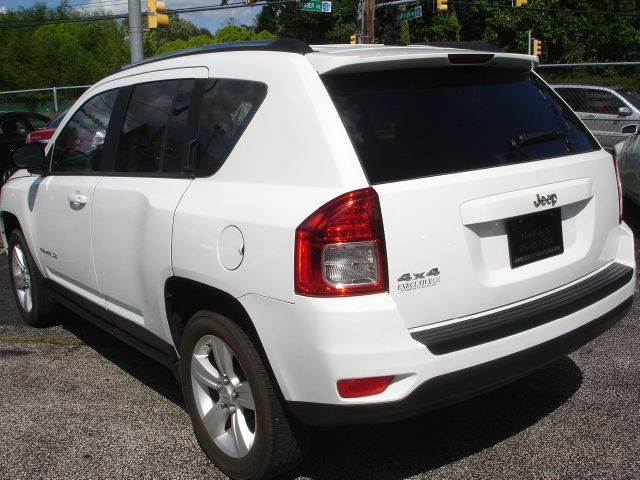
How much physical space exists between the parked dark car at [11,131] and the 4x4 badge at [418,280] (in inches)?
454

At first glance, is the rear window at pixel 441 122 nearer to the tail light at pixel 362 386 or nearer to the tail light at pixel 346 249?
the tail light at pixel 346 249

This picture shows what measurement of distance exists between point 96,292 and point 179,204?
1.19m

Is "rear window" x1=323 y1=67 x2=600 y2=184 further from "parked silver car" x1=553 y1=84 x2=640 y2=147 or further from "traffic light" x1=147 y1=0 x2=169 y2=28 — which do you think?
"traffic light" x1=147 y1=0 x2=169 y2=28

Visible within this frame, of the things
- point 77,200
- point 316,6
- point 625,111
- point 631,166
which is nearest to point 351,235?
point 77,200

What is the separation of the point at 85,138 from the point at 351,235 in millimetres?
2494

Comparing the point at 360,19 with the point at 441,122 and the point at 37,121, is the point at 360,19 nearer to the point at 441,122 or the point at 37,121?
the point at 37,121

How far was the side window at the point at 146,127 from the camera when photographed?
3.55m

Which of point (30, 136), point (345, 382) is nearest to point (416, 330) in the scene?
point (345, 382)

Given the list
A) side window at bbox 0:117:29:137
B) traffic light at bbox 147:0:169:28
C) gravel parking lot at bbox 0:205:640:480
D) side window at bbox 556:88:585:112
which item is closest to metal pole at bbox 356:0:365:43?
traffic light at bbox 147:0:169:28

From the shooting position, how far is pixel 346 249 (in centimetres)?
253

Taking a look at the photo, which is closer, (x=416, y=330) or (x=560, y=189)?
(x=416, y=330)

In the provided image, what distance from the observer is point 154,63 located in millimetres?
3787

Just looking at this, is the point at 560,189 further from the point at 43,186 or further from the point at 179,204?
the point at 43,186

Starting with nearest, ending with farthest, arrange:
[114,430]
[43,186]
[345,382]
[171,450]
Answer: [345,382] < [171,450] < [114,430] < [43,186]
